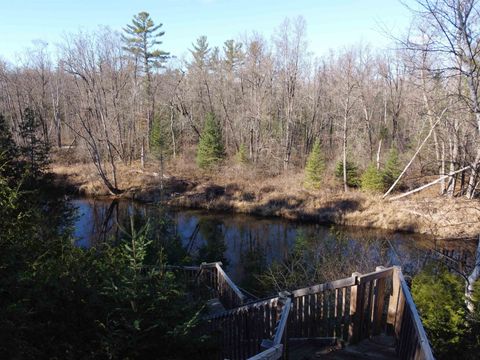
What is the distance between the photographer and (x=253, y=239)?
21281mm

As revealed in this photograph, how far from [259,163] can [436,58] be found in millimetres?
25016

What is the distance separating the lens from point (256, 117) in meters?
32.8

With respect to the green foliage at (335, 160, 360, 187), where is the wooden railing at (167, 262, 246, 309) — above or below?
below

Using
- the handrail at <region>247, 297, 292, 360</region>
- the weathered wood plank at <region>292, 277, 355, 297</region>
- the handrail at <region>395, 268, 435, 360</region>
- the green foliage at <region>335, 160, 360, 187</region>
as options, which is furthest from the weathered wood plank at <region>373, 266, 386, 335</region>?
the green foliage at <region>335, 160, 360, 187</region>

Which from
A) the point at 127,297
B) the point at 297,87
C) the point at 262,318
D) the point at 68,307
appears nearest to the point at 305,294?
the point at 262,318

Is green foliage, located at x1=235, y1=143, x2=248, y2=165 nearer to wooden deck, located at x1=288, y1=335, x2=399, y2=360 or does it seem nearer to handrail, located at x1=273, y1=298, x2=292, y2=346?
wooden deck, located at x1=288, y1=335, x2=399, y2=360

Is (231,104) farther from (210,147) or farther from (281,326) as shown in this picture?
(281,326)

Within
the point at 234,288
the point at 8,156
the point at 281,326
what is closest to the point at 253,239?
the point at 8,156

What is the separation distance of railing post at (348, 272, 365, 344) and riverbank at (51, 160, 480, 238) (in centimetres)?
1513

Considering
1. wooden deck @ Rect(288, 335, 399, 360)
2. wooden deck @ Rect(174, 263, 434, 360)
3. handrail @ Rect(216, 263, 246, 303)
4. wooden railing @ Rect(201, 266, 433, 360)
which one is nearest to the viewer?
wooden deck @ Rect(288, 335, 399, 360)

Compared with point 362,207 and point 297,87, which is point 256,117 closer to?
point 297,87

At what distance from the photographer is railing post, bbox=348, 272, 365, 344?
5438 mm

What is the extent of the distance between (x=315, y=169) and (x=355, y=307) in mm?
21585

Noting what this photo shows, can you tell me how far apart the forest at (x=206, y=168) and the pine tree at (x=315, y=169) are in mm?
99
